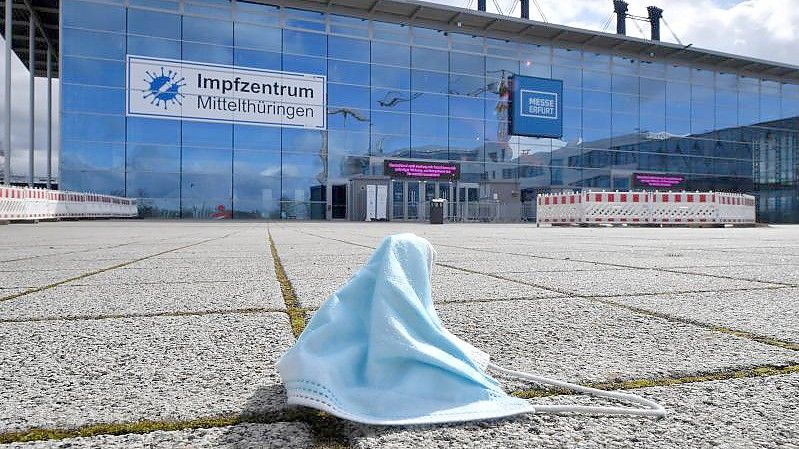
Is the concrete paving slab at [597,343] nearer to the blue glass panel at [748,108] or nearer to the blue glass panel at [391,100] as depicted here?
the blue glass panel at [391,100]

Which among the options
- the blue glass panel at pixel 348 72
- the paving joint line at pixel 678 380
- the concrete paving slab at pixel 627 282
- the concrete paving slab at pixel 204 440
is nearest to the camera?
the concrete paving slab at pixel 204 440

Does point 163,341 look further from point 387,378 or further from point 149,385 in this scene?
point 387,378

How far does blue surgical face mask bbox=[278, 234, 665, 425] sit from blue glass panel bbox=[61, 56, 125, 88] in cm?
2640

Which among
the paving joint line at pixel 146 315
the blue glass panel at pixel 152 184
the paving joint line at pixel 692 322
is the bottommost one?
the paving joint line at pixel 146 315

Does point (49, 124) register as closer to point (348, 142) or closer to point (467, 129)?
point (348, 142)

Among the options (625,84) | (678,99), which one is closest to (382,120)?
(625,84)

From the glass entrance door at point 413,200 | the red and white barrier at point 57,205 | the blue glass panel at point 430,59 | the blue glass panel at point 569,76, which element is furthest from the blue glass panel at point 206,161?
the blue glass panel at point 569,76

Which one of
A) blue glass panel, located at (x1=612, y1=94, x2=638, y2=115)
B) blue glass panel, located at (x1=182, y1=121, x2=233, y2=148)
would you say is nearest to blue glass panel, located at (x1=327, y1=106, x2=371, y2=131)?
blue glass panel, located at (x1=182, y1=121, x2=233, y2=148)

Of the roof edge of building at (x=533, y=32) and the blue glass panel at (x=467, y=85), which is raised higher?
the roof edge of building at (x=533, y=32)

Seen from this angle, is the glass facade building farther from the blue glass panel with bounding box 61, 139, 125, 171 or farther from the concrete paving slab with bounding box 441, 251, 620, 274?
the concrete paving slab with bounding box 441, 251, 620, 274

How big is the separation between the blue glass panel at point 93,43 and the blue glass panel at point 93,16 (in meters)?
0.28

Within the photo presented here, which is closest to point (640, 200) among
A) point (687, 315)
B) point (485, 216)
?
point (485, 216)

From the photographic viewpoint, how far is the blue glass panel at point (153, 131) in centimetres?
2403

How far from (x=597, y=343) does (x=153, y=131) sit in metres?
25.9
